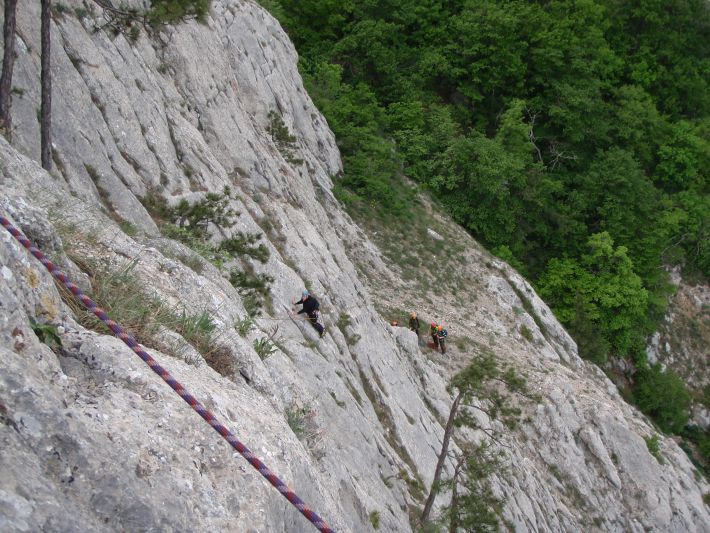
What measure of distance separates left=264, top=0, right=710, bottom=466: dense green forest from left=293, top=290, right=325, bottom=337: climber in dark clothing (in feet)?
42.3

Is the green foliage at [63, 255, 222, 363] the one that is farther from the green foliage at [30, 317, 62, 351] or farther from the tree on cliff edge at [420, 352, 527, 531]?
the tree on cliff edge at [420, 352, 527, 531]

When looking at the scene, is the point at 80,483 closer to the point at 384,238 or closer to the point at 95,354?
the point at 95,354

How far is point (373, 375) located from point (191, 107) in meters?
9.25

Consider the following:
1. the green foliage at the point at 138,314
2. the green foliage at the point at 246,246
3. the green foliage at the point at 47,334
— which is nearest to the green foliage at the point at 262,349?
the green foliage at the point at 138,314

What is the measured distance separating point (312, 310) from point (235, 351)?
6.59 metres

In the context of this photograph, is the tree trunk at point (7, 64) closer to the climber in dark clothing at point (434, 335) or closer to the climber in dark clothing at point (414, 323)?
the climber in dark clothing at point (414, 323)

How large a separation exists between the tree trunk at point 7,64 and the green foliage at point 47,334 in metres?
7.17

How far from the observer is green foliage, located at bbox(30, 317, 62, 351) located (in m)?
3.96

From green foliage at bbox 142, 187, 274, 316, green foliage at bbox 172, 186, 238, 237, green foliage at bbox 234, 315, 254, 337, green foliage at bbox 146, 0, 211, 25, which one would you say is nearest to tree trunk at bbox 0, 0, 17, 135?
green foliage at bbox 146, 0, 211, 25

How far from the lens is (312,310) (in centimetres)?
1283

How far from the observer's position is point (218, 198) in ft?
43.5

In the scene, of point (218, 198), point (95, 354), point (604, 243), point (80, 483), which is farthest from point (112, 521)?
point (604, 243)

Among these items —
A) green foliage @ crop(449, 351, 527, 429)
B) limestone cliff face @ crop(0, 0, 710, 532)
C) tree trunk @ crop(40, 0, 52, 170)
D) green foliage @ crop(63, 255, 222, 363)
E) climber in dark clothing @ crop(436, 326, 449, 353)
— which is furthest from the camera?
climber in dark clothing @ crop(436, 326, 449, 353)

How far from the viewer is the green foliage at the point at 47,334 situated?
13.0 ft
